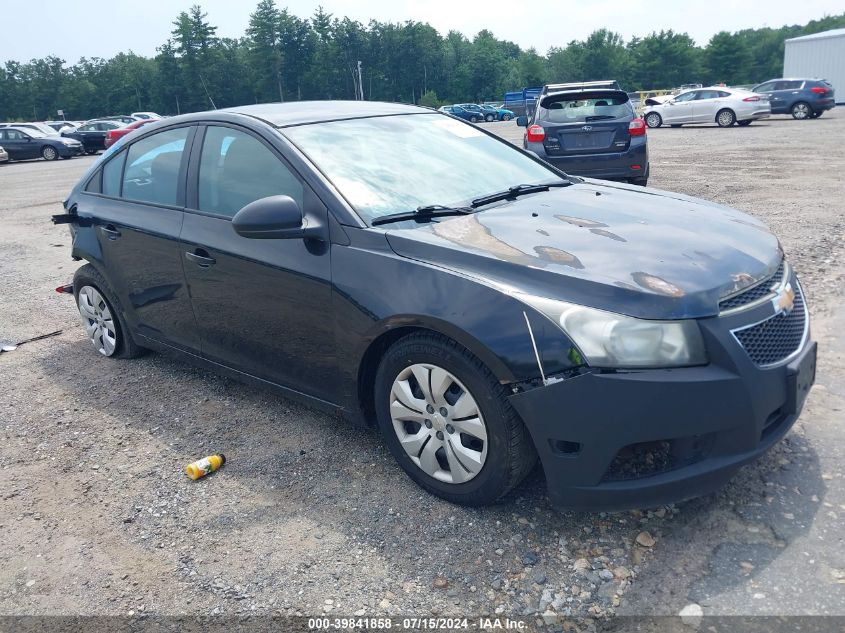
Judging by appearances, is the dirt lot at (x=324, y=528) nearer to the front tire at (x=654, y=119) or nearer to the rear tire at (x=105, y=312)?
the rear tire at (x=105, y=312)

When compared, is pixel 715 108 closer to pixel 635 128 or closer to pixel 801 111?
pixel 801 111

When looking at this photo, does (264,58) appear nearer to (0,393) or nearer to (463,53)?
(463,53)

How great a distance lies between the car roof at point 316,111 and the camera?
392cm

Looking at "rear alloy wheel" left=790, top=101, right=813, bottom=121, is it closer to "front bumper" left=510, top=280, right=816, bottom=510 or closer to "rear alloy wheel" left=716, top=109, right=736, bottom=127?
"rear alloy wheel" left=716, top=109, right=736, bottom=127

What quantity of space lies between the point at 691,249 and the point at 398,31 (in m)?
123

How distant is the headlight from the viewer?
8.40ft

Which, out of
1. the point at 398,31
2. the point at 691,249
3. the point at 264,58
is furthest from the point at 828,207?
the point at 398,31

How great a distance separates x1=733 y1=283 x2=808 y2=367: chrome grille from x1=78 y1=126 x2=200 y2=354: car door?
292 cm

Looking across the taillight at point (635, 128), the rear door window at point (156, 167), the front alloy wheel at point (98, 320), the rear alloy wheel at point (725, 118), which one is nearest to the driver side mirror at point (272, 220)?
the rear door window at point (156, 167)

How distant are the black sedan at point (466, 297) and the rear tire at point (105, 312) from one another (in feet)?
1.16

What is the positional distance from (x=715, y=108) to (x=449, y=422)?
87.9ft

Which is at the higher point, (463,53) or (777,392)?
(463,53)

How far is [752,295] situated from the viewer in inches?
111

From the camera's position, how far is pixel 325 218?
3373 mm
